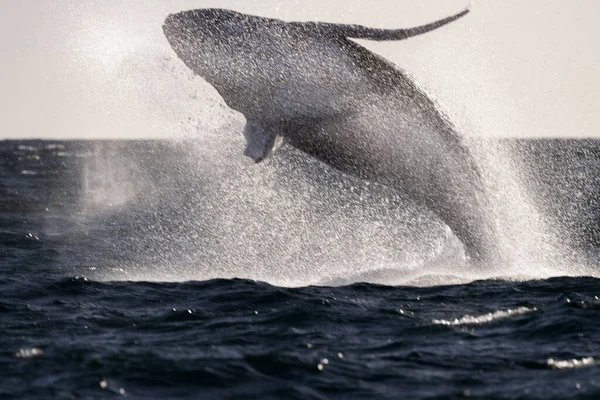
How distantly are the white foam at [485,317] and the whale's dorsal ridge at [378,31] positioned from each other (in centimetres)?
488

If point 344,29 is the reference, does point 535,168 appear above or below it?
below

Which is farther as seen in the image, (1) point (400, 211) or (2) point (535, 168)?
(2) point (535, 168)

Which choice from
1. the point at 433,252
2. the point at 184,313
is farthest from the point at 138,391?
the point at 433,252

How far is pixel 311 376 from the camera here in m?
11.2

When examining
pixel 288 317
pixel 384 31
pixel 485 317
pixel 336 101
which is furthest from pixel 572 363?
pixel 336 101

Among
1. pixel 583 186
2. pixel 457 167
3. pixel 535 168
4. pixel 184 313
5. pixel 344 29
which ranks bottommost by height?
pixel 535 168

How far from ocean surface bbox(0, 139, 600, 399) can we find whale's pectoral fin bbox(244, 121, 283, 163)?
2332 millimetres

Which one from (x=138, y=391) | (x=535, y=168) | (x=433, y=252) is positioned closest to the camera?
(x=138, y=391)

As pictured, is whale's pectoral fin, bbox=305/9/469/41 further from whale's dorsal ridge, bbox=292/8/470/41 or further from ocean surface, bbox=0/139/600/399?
ocean surface, bbox=0/139/600/399

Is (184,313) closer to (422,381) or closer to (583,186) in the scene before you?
(422,381)

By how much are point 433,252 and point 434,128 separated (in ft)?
14.0

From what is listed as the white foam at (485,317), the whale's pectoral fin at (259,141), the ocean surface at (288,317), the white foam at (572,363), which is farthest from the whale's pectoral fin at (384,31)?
the white foam at (572,363)

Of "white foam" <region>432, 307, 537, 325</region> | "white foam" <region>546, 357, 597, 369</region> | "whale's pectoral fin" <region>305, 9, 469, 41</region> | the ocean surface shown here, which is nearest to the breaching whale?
"whale's pectoral fin" <region>305, 9, 469, 41</region>

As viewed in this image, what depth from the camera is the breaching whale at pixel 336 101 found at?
16734mm
